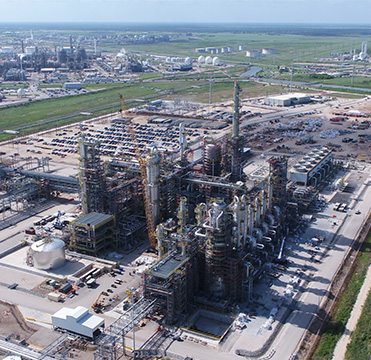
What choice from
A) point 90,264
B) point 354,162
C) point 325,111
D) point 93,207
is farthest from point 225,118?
point 90,264

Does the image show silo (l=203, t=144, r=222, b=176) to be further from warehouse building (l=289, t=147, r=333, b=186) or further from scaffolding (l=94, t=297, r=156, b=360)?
scaffolding (l=94, t=297, r=156, b=360)

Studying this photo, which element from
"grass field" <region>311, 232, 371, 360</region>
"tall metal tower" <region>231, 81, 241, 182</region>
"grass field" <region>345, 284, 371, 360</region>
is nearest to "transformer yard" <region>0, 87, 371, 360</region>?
"tall metal tower" <region>231, 81, 241, 182</region>

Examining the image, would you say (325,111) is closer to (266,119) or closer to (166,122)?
(266,119)

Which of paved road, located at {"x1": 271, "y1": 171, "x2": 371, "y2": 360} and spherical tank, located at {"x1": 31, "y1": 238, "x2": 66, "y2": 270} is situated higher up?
spherical tank, located at {"x1": 31, "y1": 238, "x2": 66, "y2": 270}

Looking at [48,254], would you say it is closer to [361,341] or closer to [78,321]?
[78,321]

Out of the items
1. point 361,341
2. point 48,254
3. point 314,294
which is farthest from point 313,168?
point 48,254

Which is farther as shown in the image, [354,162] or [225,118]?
[225,118]
